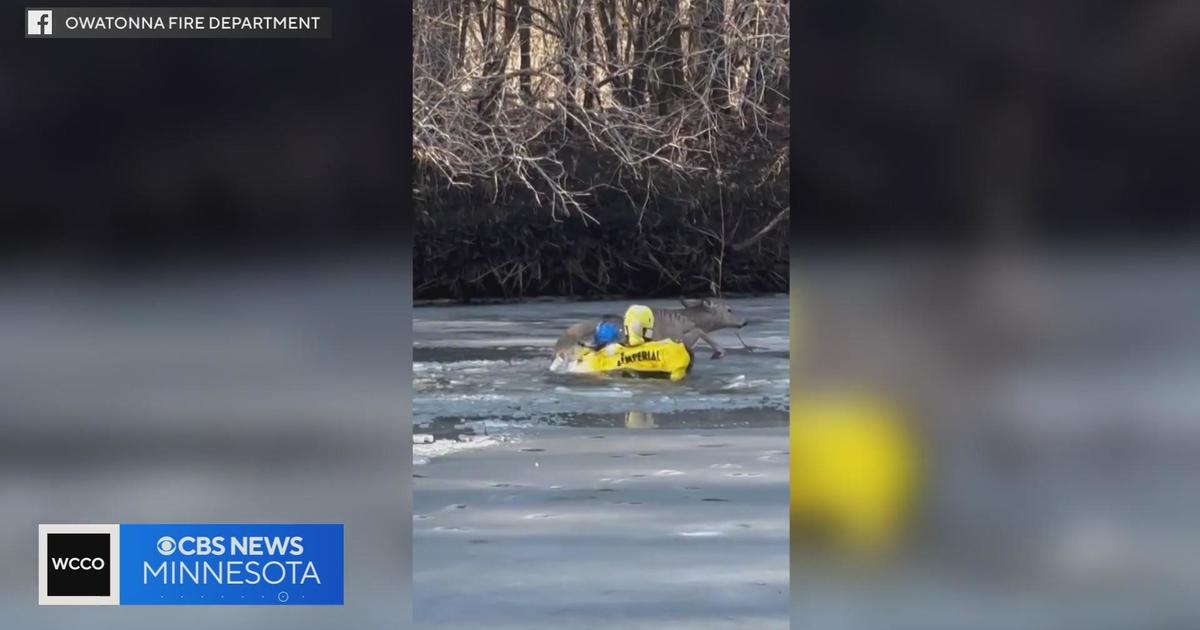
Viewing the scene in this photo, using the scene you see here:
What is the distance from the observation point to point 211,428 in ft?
12.5

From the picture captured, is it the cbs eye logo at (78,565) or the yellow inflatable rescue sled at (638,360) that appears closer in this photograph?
the cbs eye logo at (78,565)

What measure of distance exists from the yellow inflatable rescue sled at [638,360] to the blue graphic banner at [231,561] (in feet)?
3.32

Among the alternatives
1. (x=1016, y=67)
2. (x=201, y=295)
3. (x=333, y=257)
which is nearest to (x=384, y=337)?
(x=333, y=257)

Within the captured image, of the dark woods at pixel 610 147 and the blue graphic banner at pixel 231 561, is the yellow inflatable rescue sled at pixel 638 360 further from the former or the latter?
the blue graphic banner at pixel 231 561

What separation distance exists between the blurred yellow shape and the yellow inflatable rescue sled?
596 millimetres

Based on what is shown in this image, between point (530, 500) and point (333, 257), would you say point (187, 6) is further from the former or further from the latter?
point (530, 500)

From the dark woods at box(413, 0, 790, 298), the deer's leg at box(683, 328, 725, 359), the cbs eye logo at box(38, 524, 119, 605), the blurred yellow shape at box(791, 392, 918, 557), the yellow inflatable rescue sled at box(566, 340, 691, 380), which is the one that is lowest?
the cbs eye logo at box(38, 524, 119, 605)

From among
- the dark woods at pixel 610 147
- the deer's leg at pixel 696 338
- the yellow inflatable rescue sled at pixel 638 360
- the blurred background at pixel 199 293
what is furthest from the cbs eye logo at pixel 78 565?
the deer's leg at pixel 696 338

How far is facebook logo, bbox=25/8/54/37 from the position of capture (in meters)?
3.79

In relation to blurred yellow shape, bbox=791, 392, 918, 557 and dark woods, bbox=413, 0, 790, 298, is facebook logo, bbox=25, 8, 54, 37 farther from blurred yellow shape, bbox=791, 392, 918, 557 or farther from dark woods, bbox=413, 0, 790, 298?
blurred yellow shape, bbox=791, 392, 918, 557

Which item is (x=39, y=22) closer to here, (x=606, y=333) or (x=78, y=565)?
(x=78, y=565)

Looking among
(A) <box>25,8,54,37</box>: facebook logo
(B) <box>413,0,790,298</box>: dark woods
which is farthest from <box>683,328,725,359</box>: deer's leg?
(A) <box>25,8,54,37</box>: facebook logo

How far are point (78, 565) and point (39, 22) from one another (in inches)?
57.9

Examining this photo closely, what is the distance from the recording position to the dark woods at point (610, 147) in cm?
448
